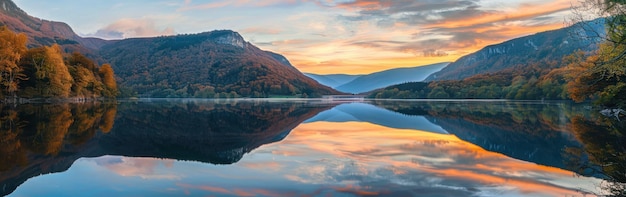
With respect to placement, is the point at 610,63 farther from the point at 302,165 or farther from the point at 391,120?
the point at 302,165

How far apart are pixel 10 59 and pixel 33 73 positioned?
6884 millimetres

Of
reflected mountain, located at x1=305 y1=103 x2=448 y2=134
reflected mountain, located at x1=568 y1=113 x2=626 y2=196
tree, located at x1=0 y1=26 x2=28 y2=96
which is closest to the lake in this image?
reflected mountain, located at x1=568 y1=113 x2=626 y2=196

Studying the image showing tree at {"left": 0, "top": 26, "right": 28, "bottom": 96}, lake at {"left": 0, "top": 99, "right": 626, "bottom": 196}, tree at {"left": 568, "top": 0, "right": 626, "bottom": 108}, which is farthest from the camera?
tree at {"left": 0, "top": 26, "right": 28, "bottom": 96}

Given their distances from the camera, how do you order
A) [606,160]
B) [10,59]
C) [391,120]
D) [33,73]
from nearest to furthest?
[606,160] → [391,120] → [10,59] → [33,73]

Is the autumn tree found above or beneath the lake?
above

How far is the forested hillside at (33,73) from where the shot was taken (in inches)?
2339

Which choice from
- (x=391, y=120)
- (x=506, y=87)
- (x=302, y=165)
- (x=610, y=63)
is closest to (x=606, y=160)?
(x=302, y=165)

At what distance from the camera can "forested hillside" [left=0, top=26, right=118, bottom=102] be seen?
59406 mm

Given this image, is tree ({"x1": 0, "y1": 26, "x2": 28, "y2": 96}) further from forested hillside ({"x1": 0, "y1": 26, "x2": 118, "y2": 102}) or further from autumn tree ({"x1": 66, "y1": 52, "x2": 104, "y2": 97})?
autumn tree ({"x1": 66, "y1": 52, "x2": 104, "y2": 97})

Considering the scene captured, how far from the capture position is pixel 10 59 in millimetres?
60125

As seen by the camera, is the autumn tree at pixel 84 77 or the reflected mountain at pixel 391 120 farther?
the autumn tree at pixel 84 77

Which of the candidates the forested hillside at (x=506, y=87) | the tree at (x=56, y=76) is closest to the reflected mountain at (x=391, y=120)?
the tree at (x=56, y=76)

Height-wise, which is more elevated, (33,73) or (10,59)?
(10,59)

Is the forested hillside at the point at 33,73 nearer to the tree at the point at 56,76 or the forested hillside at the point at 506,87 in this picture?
the tree at the point at 56,76
